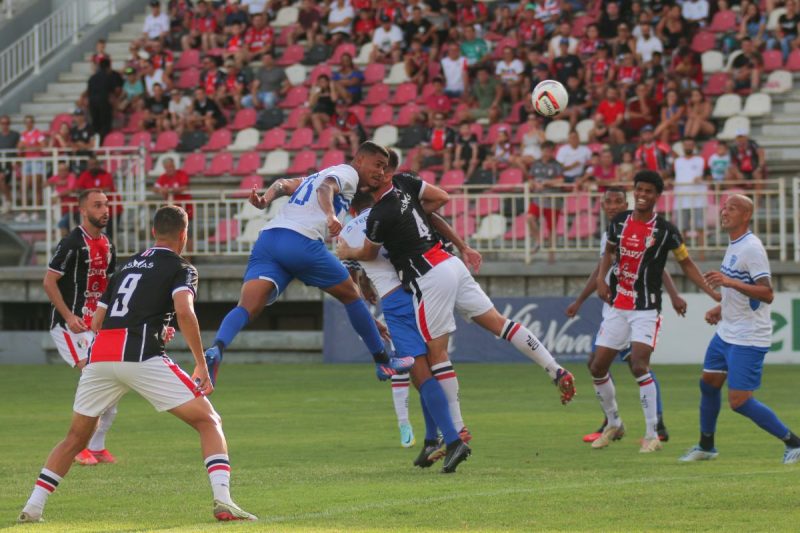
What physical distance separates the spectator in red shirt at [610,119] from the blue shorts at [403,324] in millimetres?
15104

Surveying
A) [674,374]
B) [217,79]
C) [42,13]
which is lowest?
[674,374]

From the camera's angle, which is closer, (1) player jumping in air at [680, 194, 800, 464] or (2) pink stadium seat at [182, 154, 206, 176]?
(1) player jumping in air at [680, 194, 800, 464]

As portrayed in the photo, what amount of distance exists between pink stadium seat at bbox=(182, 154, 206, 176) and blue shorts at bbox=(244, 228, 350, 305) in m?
17.6

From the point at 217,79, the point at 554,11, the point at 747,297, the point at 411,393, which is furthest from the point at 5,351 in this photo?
the point at 747,297

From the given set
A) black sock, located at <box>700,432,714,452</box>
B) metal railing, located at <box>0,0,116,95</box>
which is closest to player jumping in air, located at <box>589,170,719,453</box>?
black sock, located at <box>700,432,714,452</box>

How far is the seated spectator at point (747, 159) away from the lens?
78.6 ft

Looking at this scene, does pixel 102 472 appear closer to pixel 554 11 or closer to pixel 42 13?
pixel 554 11

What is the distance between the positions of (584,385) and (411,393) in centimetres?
244

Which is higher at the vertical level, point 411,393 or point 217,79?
point 217,79

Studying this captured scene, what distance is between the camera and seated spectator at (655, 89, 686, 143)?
2539 cm

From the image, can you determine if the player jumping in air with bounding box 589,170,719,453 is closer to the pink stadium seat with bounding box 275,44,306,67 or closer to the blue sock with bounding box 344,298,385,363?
the blue sock with bounding box 344,298,385,363

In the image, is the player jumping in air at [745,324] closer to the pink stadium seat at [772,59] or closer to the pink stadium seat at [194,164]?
the pink stadium seat at [772,59]

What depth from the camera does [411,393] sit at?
1784 cm

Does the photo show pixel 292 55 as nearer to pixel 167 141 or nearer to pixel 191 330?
pixel 167 141
